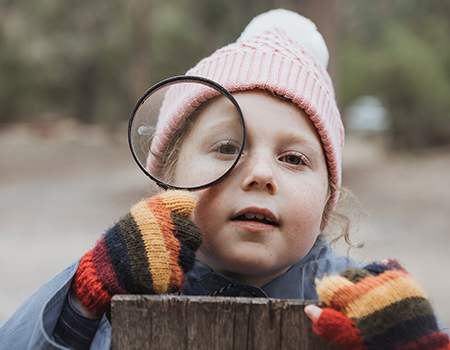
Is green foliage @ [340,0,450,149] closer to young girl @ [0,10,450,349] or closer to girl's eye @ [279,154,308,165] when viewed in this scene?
young girl @ [0,10,450,349]

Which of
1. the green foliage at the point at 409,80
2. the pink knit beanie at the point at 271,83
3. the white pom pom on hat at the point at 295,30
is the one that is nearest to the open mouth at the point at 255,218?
the pink knit beanie at the point at 271,83

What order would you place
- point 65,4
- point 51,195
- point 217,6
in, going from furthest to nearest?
point 65,4
point 217,6
point 51,195

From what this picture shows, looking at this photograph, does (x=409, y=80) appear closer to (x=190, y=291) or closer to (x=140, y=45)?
(x=140, y=45)

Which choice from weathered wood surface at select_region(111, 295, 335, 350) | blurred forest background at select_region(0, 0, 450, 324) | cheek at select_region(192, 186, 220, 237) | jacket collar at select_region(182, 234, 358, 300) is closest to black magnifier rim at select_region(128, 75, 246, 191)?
cheek at select_region(192, 186, 220, 237)

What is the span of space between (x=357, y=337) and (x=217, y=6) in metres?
20.2

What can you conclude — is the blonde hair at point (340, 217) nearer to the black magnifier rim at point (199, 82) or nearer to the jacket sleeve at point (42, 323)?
the black magnifier rim at point (199, 82)

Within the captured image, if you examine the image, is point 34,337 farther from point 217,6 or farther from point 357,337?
point 217,6

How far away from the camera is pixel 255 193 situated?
1.42 meters

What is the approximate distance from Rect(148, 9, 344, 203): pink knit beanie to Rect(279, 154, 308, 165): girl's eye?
12 cm

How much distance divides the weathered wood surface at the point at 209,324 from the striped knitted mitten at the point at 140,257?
0.40 feet

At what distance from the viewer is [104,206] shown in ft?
32.3

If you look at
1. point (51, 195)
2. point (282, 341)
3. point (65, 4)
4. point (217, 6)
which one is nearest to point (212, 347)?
point (282, 341)

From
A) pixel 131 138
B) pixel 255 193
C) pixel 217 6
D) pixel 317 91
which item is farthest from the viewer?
pixel 217 6

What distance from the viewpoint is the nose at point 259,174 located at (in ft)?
4.59
